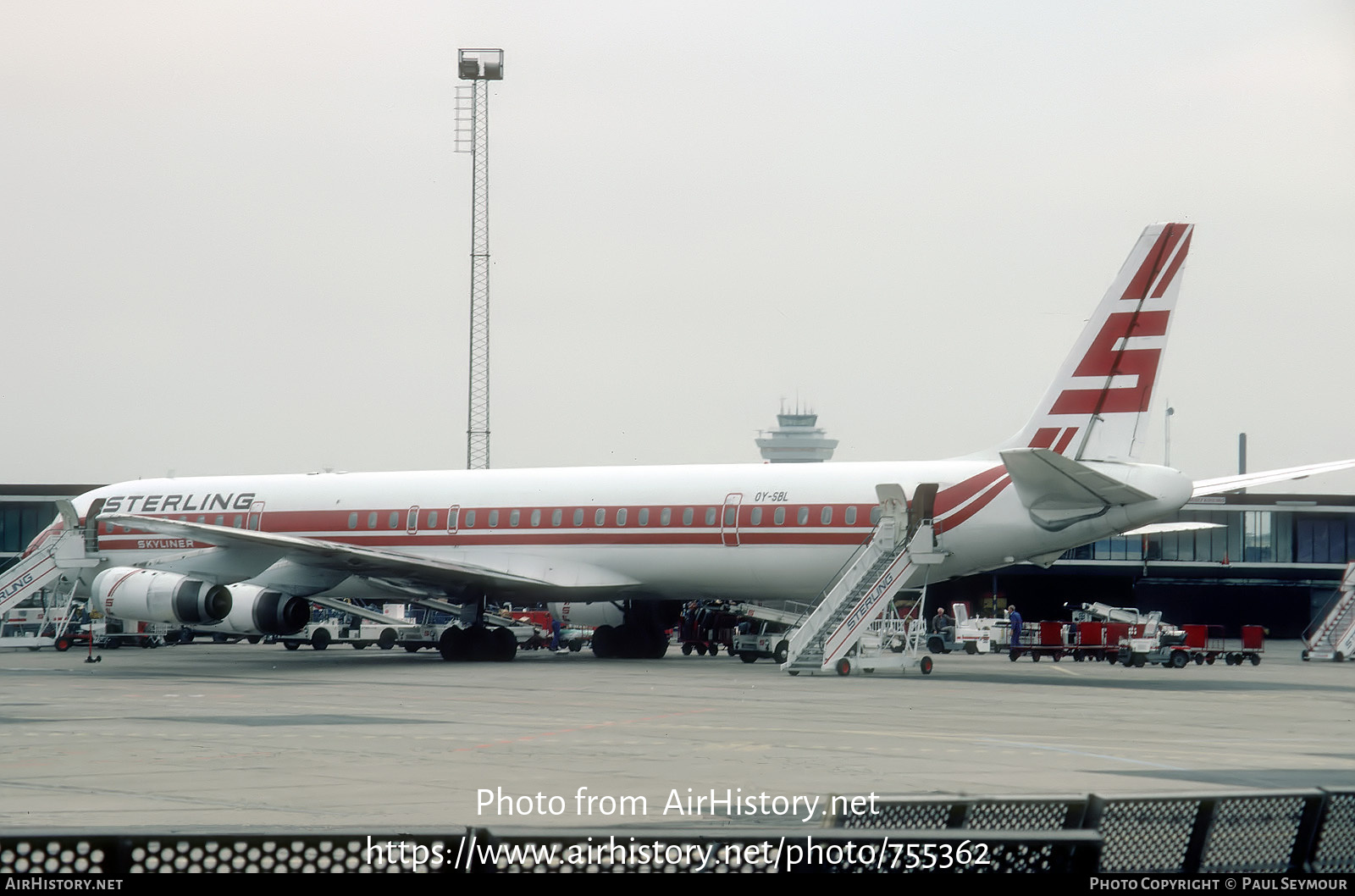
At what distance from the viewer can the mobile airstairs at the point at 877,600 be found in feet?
99.8

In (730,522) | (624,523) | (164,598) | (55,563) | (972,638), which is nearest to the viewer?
(164,598)

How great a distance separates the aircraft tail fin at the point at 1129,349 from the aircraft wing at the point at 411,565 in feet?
36.1

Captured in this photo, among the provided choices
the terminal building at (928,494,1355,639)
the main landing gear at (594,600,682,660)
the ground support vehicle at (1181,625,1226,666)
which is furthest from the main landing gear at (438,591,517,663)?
the terminal building at (928,494,1355,639)

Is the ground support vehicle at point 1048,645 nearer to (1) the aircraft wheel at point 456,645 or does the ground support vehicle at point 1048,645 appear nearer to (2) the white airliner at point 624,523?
(2) the white airliner at point 624,523

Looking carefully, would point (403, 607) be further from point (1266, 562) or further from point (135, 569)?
point (1266, 562)

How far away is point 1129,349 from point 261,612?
18.9 metres

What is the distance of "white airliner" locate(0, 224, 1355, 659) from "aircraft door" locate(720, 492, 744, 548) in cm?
5

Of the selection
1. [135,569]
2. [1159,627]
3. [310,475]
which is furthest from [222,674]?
[1159,627]

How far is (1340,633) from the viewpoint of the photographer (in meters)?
43.8

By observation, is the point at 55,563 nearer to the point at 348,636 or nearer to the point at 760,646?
the point at 348,636

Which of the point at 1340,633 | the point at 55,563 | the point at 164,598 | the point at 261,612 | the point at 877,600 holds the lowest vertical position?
the point at 1340,633

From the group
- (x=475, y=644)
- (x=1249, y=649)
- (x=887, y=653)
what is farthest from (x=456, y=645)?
(x=1249, y=649)

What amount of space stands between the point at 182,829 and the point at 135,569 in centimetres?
3146

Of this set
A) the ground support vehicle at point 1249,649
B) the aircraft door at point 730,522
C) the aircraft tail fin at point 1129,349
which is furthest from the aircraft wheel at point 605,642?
the ground support vehicle at point 1249,649
